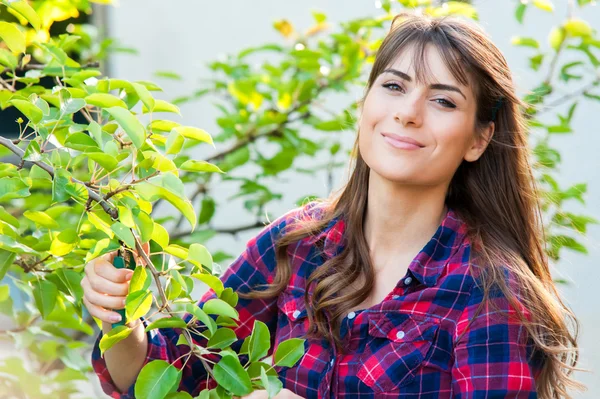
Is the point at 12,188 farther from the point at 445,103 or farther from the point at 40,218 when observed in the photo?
the point at 445,103

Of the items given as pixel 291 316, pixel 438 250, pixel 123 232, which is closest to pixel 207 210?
pixel 291 316

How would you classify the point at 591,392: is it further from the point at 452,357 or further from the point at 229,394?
the point at 229,394

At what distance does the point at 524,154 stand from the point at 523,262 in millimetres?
225

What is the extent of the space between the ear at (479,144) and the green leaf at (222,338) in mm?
561

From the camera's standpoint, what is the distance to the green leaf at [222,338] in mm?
1146

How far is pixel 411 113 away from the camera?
136 cm

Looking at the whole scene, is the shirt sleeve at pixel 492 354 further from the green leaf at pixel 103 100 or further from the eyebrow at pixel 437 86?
the green leaf at pixel 103 100

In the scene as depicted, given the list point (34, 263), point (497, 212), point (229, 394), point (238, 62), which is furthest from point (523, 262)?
point (238, 62)

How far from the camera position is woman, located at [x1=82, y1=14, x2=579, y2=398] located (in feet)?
4.37

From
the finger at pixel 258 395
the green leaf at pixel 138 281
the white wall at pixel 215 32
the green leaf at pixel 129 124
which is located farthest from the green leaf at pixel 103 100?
the white wall at pixel 215 32

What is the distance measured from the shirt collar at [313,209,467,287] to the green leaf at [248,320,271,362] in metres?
0.36

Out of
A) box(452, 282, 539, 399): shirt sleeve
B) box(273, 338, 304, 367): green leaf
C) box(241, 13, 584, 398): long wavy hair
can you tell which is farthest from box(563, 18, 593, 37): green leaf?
box(273, 338, 304, 367): green leaf

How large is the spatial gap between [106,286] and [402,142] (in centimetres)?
51

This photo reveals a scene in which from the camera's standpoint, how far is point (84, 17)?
10.3 ft
